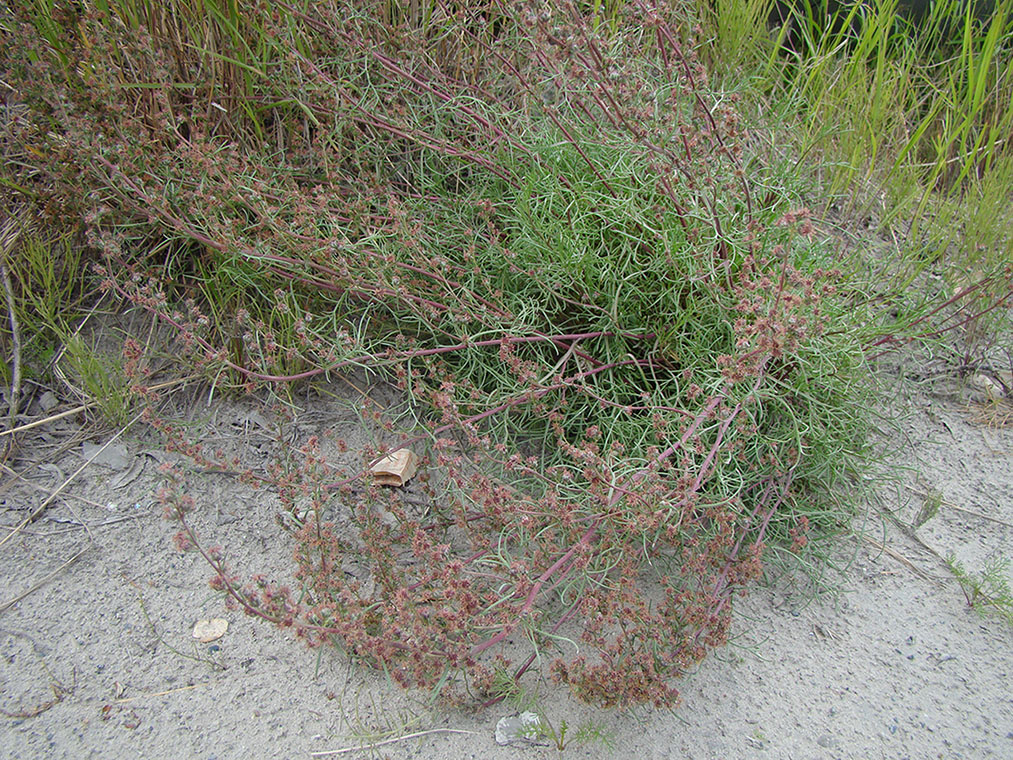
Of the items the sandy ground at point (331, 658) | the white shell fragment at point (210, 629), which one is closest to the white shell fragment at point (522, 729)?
the sandy ground at point (331, 658)

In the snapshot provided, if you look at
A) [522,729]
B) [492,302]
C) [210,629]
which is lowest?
[210,629]

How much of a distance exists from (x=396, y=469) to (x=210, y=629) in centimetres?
65

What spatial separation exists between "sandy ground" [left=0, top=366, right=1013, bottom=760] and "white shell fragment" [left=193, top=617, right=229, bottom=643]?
0.06 feet

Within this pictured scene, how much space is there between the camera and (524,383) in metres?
2.07

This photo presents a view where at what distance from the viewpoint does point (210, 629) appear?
199 cm

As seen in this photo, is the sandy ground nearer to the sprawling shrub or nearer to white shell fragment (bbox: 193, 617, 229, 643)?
white shell fragment (bbox: 193, 617, 229, 643)

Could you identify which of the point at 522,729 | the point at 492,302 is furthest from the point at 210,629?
the point at 492,302

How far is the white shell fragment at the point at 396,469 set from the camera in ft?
7.42

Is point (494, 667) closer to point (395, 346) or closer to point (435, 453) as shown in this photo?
point (435, 453)

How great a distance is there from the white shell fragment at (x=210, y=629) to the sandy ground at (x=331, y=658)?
0.06 ft

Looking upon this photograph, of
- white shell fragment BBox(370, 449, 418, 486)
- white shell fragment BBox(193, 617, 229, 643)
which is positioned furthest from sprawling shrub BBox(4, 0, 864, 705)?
white shell fragment BBox(193, 617, 229, 643)

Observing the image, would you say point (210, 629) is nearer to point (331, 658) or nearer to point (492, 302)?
point (331, 658)

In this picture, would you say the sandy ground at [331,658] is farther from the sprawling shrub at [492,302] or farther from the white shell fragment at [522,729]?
the sprawling shrub at [492,302]

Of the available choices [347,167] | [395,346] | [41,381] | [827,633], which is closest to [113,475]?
[41,381]
